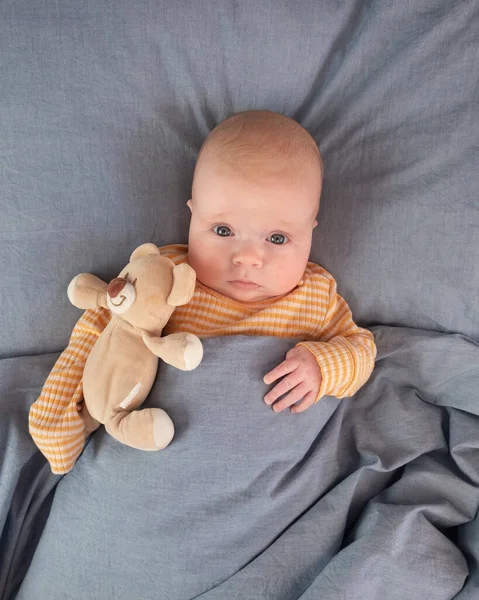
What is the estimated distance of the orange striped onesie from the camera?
3.48 ft

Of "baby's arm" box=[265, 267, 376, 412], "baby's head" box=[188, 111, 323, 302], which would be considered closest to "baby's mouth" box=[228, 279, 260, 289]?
"baby's head" box=[188, 111, 323, 302]

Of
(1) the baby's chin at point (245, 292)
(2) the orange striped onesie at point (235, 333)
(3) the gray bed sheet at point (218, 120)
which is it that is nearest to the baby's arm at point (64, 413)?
(2) the orange striped onesie at point (235, 333)

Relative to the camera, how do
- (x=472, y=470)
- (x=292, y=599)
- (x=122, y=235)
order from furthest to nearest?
(x=122, y=235) → (x=472, y=470) → (x=292, y=599)

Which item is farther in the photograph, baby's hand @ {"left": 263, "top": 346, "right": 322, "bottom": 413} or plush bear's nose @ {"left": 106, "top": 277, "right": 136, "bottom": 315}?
baby's hand @ {"left": 263, "top": 346, "right": 322, "bottom": 413}

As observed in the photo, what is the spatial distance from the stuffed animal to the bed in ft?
0.24

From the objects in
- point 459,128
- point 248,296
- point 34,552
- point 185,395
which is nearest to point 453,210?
point 459,128

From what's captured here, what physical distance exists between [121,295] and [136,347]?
108mm

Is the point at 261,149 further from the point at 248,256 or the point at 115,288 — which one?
the point at 115,288

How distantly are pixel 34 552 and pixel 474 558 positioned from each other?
0.80 m

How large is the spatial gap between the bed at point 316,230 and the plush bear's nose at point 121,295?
0.56 ft

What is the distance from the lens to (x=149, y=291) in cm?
97

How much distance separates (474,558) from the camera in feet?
3.57

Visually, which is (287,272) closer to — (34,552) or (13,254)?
(13,254)

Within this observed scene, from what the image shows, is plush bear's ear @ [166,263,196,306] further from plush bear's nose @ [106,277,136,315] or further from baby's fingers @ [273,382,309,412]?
baby's fingers @ [273,382,309,412]
